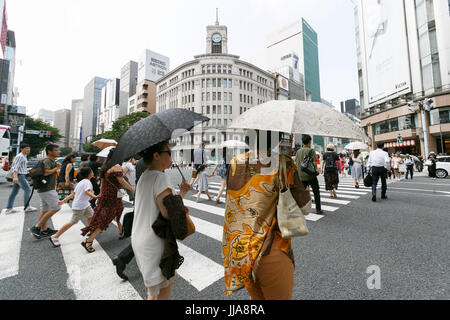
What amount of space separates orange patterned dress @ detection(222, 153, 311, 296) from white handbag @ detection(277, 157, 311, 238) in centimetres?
8

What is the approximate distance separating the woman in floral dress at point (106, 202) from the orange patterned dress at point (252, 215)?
288cm

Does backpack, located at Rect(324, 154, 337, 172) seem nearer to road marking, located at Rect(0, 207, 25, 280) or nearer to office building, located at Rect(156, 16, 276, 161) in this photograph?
road marking, located at Rect(0, 207, 25, 280)

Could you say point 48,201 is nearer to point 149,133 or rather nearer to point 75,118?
point 149,133

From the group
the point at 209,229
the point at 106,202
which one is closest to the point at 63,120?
the point at 106,202

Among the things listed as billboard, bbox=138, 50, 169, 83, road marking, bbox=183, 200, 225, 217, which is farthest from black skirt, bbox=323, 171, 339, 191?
billboard, bbox=138, 50, 169, 83

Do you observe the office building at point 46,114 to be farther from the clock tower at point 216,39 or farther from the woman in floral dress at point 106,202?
the woman in floral dress at point 106,202

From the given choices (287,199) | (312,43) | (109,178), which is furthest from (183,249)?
(312,43)

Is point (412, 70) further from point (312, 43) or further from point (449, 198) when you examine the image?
point (312, 43)

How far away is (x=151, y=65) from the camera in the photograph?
70688mm

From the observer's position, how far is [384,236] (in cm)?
387

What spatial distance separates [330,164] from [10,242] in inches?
341

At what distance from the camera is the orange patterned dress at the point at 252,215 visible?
4.79 ft
